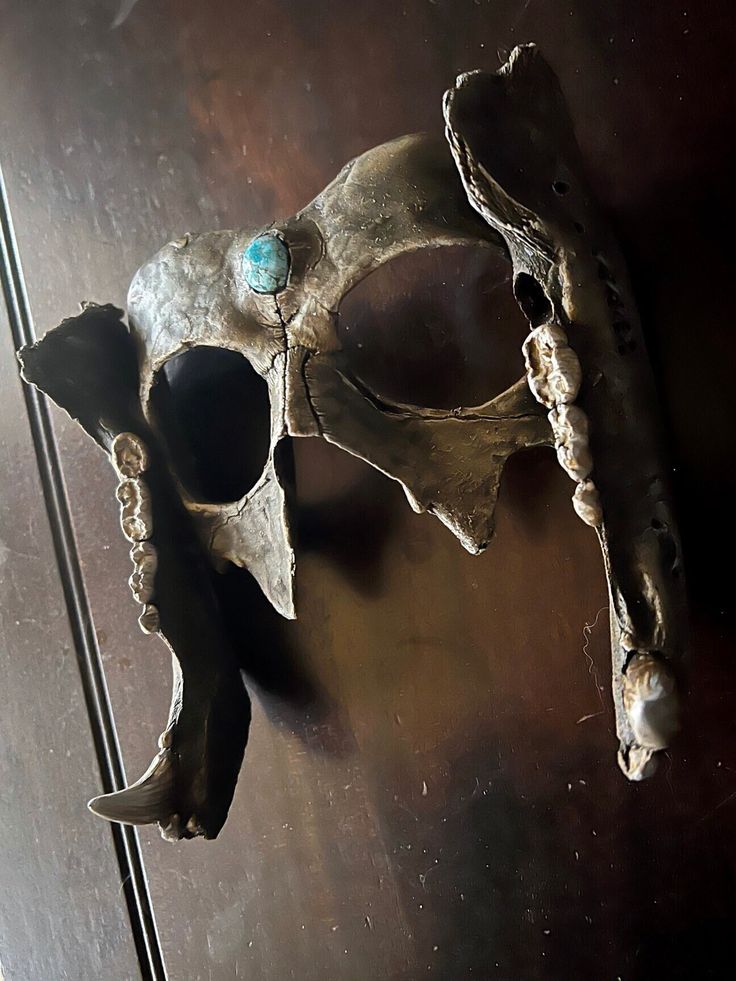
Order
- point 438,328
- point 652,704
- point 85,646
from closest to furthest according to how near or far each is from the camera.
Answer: point 652,704, point 438,328, point 85,646

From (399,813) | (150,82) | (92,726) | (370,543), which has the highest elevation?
(150,82)

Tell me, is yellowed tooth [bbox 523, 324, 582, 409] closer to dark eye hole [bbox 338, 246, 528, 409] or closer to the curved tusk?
dark eye hole [bbox 338, 246, 528, 409]

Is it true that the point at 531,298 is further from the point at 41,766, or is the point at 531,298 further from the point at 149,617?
→ the point at 41,766

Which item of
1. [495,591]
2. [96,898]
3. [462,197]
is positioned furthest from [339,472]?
[96,898]

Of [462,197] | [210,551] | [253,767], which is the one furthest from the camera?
[253,767]

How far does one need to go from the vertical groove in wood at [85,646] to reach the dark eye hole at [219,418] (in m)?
0.19

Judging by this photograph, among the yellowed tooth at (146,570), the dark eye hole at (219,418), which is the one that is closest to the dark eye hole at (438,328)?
the dark eye hole at (219,418)

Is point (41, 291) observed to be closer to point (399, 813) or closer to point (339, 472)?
point (339, 472)

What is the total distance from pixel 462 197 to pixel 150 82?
39 centimetres

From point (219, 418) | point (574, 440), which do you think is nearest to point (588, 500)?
point (574, 440)

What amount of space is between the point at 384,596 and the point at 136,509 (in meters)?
0.23

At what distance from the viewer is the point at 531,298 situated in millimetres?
631

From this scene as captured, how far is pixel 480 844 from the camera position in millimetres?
776

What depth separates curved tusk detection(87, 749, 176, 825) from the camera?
25.7 inches
